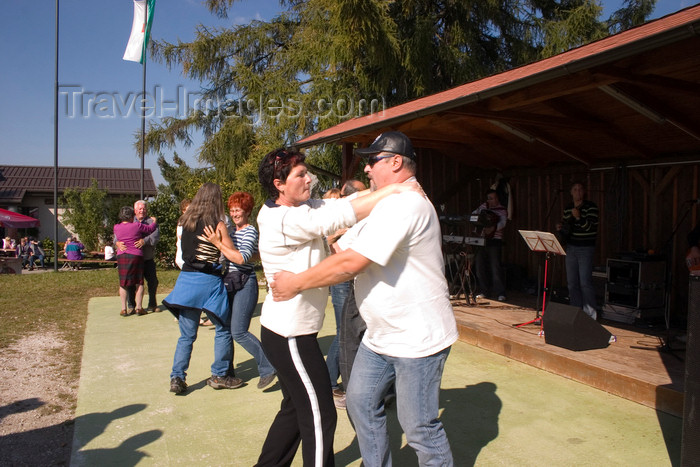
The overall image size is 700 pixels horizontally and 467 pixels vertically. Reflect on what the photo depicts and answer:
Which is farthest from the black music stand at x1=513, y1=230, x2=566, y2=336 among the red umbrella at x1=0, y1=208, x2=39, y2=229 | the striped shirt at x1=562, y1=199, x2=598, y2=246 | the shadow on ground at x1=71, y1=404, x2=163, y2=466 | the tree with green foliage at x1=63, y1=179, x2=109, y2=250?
the red umbrella at x1=0, y1=208, x2=39, y2=229

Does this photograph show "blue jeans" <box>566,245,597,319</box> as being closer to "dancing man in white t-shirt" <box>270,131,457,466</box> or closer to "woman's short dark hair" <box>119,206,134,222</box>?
"dancing man in white t-shirt" <box>270,131,457,466</box>

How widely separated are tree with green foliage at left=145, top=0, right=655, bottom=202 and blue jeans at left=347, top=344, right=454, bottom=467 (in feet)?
36.2

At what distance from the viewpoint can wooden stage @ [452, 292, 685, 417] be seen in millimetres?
4133

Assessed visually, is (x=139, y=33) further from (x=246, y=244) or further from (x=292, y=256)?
(x=292, y=256)

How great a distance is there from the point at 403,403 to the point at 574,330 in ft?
11.0

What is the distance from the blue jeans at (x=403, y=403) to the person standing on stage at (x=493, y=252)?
6.15m

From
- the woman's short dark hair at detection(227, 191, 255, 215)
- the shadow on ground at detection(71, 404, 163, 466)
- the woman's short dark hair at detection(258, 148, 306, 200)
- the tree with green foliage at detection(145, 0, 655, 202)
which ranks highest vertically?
the tree with green foliage at detection(145, 0, 655, 202)

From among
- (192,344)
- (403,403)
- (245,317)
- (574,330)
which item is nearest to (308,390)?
(403,403)

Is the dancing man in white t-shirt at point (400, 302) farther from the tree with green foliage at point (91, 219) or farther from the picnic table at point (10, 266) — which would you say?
the tree with green foliage at point (91, 219)

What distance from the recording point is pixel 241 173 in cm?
1562

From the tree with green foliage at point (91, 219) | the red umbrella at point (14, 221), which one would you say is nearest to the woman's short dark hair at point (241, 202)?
the tree with green foliage at point (91, 219)

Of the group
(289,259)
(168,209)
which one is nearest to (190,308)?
(289,259)

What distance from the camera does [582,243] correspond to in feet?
21.0

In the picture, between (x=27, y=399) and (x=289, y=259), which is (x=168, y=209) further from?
(x=289, y=259)
